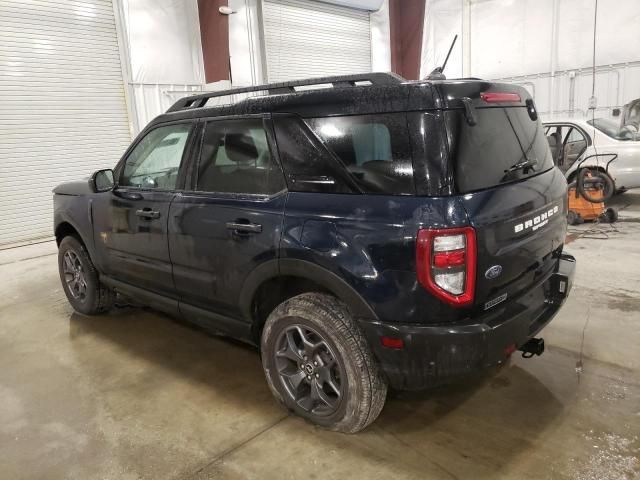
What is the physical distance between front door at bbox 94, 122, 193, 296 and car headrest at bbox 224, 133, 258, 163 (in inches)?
15.7

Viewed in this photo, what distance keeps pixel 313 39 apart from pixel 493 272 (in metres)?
11.1

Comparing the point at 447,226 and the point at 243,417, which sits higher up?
the point at 447,226

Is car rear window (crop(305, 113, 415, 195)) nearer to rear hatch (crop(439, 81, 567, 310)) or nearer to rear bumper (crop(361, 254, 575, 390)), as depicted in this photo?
rear hatch (crop(439, 81, 567, 310))

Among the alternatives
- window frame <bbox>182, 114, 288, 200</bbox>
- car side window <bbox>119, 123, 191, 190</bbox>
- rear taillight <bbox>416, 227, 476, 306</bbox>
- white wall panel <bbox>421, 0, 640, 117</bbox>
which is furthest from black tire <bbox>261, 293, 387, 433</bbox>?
white wall panel <bbox>421, 0, 640, 117</bbox>

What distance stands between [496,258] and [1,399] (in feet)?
9.91

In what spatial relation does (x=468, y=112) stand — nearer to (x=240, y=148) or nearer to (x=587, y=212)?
(x=240, y=148)

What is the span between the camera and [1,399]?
302cm

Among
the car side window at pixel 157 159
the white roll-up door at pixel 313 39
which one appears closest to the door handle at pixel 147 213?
the car side window at pixel 157 159

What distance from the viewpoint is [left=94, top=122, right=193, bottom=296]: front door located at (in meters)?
3.11

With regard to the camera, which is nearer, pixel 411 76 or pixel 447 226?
pixel 447 226

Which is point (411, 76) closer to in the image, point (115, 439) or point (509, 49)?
point (509, 49)

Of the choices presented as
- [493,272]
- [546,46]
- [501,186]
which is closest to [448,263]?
[493,272]

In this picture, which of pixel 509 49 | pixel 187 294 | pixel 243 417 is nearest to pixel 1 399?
pixel 187 294

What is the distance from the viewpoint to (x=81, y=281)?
4.24 metres
